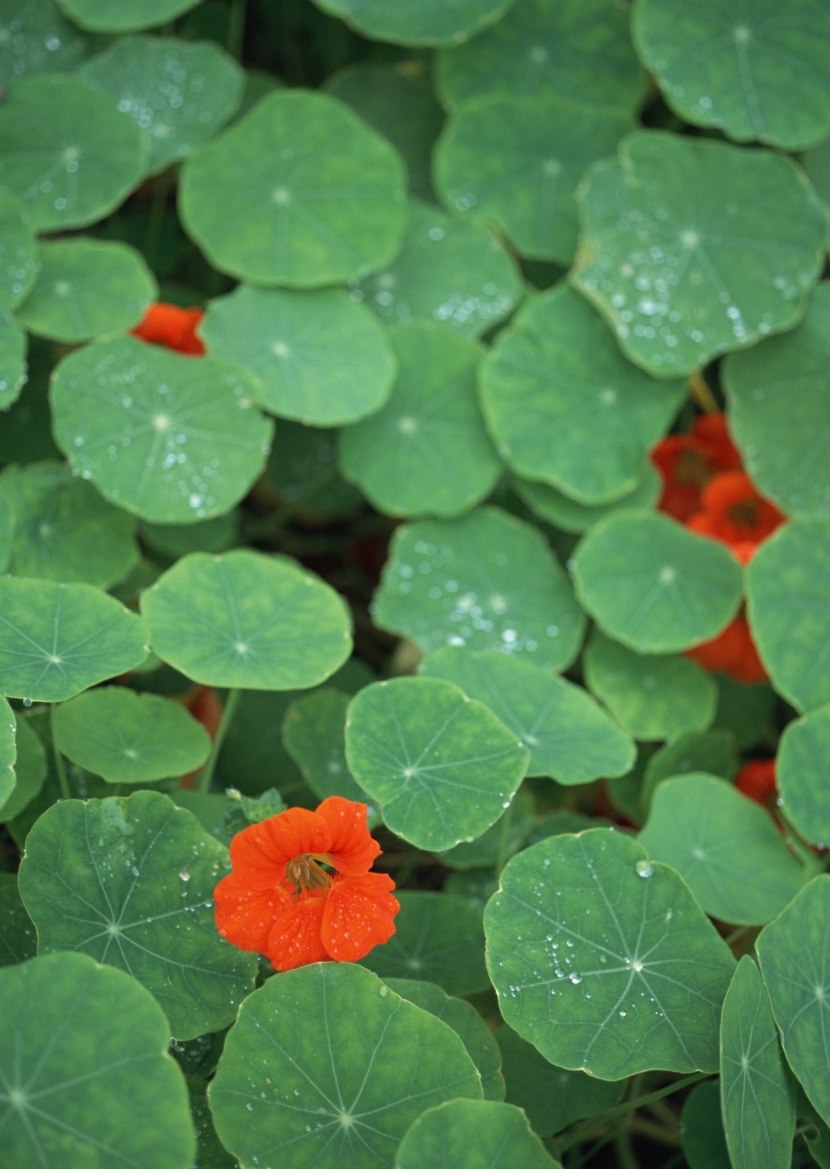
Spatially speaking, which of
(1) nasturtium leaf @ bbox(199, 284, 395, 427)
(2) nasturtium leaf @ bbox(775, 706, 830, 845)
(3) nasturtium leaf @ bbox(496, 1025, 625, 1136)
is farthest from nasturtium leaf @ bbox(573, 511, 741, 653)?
(3) nasturtium leaf @ bbox(496, 1025, 625, 1136)

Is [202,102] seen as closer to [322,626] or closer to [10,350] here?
[10,350]

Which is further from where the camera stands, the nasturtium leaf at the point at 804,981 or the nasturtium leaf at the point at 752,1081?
the nasturtium leaf at the point at 804,981

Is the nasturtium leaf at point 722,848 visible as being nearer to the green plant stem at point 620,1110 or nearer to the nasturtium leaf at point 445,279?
the green plant stem at point 620,1110

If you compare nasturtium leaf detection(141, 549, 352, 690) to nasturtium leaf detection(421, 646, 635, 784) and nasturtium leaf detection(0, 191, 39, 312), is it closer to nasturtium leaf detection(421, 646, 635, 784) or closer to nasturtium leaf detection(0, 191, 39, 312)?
nasturtium leaf detection(421, 646, 635, 784)

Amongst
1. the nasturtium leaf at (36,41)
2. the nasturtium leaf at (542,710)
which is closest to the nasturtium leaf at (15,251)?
the nasturtium leaf at (36,41)

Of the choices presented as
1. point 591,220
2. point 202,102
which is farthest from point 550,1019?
point 202,102
